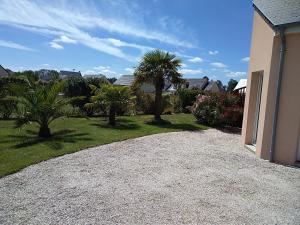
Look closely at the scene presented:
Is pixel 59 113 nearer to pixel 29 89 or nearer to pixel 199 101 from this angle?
pixel 29 89

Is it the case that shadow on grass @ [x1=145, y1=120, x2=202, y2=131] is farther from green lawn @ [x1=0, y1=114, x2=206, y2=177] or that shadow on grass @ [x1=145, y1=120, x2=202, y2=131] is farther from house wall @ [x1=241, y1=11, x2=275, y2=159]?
house wall @ [x1=241, y1=11, x2=275, y2=159]

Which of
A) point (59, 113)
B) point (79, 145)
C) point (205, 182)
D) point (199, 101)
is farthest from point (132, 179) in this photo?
point (199, 101)

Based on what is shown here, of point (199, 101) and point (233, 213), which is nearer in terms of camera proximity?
point (233, 213)

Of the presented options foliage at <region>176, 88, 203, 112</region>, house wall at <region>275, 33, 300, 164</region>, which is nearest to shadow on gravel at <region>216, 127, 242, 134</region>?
house wall at <region>275, 33, 300, 164</region>

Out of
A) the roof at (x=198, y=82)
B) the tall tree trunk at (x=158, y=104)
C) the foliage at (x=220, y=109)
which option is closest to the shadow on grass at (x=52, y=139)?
the tall tree trunk at (x=158, y=104)

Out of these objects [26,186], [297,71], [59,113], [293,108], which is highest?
[297,71]

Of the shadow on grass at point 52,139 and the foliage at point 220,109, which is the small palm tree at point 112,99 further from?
the foliage at point 220,109

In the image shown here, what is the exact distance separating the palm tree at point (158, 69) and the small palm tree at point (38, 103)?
16.9ft

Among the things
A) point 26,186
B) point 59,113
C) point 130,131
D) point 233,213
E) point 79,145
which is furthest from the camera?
point 130,131

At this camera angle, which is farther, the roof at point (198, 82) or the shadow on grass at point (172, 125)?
the roof at point (198, 82)

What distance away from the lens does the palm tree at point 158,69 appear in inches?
552

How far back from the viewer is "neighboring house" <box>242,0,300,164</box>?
7.47 metres

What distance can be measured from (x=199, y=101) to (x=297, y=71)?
755cm

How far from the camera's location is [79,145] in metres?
8.49
